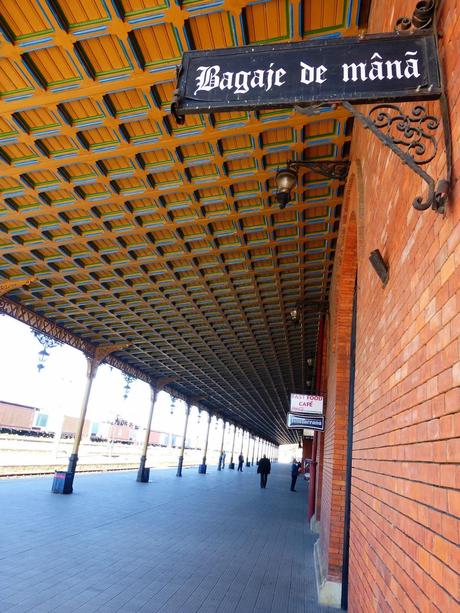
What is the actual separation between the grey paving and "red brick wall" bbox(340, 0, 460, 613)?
3.08m

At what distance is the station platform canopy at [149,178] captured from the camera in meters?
4.73

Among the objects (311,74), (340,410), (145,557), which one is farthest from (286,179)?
(145,557)

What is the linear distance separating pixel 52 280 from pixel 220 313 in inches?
217

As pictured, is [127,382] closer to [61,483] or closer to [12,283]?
[61,483]

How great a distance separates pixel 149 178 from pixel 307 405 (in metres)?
6.70

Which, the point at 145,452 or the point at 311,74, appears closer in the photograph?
the point at 311,74

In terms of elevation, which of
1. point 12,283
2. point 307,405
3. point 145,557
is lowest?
point 145,557

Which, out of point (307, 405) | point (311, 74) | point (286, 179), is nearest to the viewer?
point (311, 74)

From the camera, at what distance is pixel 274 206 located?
8.41 metres

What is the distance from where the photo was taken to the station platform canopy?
15.5ft

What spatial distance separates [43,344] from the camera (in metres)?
14.6

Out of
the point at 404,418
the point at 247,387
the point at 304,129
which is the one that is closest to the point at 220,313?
the point at 304,129

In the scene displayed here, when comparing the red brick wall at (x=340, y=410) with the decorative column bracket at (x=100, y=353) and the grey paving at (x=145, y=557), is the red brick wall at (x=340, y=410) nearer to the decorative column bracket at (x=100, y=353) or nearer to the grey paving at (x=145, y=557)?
the grey paving at (x=145, y=557)

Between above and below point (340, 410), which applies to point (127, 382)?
above
